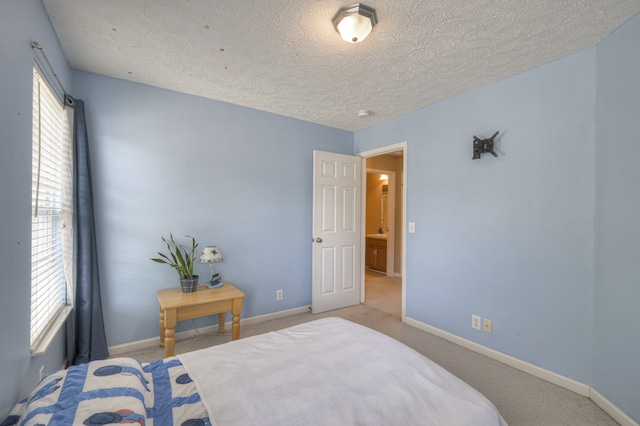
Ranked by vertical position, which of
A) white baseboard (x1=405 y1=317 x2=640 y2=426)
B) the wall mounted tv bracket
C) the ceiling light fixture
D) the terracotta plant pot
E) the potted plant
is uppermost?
the ceiling light fixture

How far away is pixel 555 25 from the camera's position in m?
1.71

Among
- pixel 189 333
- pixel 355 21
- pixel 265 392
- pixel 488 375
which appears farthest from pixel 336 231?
pixel 265 392

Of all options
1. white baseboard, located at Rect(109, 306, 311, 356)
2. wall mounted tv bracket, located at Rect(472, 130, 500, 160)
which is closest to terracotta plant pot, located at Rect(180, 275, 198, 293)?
white baseboard, located at Rect(109, 306, 311, 356)

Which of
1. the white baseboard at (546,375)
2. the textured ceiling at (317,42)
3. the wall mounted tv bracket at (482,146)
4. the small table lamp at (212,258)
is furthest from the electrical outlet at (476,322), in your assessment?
the small table lamp at (212,258)

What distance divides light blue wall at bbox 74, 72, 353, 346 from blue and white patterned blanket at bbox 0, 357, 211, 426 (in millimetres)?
1509

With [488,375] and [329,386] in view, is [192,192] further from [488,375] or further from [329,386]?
[488,375]

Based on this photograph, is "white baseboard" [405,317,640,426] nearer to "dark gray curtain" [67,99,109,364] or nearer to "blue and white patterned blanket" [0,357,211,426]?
"blue and white patterned blanket" [0,357,211,426]

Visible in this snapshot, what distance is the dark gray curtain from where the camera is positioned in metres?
2.17

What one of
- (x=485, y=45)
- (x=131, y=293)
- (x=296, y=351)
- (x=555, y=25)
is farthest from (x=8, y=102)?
(x=555, y=25)

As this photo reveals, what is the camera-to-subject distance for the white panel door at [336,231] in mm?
3496

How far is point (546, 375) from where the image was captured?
2148mm

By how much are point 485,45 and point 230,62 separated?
1.83 metres

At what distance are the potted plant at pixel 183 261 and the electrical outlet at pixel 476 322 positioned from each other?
2585mm

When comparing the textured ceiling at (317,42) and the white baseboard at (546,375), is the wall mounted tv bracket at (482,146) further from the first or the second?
the white baseboard at (546,375)
